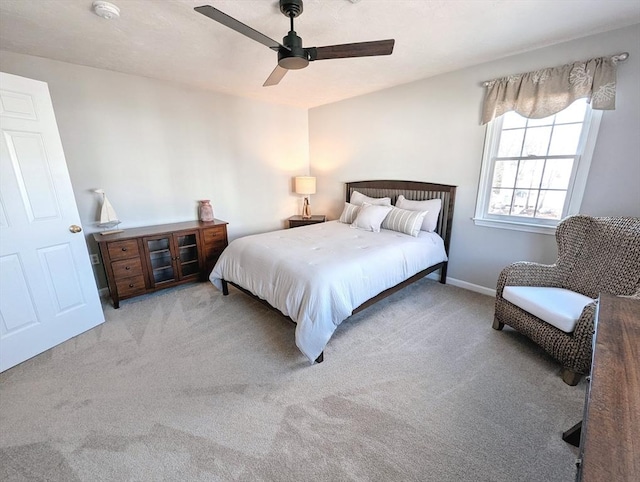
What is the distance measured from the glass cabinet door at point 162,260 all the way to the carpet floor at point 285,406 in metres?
0.75

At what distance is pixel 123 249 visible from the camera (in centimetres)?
285

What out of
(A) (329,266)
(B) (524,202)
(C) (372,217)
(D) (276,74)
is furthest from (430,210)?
(D) (276,74)

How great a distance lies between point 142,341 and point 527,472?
9.04ft

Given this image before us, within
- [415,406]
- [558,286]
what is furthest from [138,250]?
[558,286]

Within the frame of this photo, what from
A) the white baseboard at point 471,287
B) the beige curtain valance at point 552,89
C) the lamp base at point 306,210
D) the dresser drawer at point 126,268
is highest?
the beige curtain valance at point 552,89

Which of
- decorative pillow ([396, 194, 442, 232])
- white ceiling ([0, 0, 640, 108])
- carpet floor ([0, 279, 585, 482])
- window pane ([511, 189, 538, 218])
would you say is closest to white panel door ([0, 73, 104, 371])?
carpet floor ([0, 279, 585, 482])

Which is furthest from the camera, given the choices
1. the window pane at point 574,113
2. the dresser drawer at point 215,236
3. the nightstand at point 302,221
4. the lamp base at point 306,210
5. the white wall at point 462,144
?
the lamp base at point 306,210

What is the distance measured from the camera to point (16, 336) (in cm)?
206

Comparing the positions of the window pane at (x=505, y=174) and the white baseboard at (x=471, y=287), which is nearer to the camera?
the window pane at (x=505, y=174)

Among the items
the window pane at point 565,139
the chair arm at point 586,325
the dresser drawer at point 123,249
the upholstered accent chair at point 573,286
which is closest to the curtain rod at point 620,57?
the window pane at point 565,139

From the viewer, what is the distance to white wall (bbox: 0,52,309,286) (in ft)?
9.24

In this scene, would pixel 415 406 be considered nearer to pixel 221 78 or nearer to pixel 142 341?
pixel 142 341

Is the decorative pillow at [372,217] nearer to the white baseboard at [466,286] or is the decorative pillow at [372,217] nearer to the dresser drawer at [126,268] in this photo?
the white baseboard at [466,286]

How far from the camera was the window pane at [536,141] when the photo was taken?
2646 millimetres
